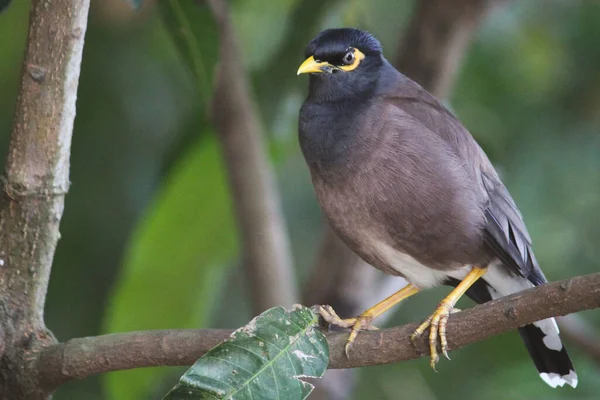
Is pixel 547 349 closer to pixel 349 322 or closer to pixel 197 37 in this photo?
pixel 349 322

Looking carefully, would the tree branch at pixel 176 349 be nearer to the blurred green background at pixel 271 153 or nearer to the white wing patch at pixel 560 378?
the white wing patch at pixel 560 378

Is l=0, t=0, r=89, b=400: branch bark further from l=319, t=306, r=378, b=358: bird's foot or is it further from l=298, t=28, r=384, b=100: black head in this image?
l=298, t=28, r=384, b=100: black head

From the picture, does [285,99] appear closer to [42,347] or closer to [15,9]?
[15,9]

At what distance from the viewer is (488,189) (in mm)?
2924

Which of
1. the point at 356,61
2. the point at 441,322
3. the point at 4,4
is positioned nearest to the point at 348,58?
the point at 356,61

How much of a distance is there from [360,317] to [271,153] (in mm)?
1210

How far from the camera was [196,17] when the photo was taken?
9.62ft

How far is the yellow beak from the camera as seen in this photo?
9.75ft

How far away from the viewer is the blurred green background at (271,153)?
11.8 ft

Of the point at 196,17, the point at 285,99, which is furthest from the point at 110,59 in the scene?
the point at 196,17

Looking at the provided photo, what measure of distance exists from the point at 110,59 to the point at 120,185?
64cm

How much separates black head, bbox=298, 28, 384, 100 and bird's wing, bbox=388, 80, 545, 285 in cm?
15

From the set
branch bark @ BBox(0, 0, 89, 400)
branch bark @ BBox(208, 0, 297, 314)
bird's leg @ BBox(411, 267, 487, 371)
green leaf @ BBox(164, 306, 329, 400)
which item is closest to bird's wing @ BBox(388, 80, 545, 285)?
bird's leg @ BBox(411, 267, 487, 371)

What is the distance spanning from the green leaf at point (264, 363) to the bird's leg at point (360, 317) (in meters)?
0.13
